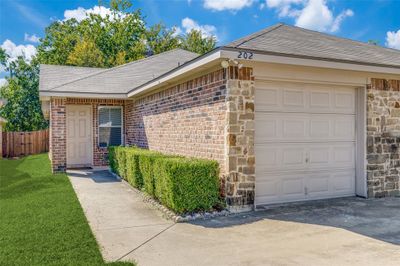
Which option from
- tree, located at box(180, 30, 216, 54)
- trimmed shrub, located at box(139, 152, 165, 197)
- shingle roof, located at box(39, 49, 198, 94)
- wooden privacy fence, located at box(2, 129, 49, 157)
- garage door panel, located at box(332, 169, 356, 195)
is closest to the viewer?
trimmed shrub, located at box(139, 152, 165, 197)

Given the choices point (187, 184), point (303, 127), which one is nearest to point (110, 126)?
point (187, 184)

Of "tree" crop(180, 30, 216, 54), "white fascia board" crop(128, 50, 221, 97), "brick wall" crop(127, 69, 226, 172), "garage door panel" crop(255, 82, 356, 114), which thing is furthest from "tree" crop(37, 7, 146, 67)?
"garage door panel" crop(255, 82, 356, 114)

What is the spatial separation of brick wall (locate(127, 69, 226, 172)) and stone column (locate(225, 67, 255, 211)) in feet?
0.68

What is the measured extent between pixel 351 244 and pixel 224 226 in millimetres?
1897

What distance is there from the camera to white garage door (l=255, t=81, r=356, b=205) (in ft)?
23.4

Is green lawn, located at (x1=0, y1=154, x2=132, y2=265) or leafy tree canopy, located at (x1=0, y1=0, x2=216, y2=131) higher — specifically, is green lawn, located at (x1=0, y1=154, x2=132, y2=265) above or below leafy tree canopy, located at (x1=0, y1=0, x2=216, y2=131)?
below

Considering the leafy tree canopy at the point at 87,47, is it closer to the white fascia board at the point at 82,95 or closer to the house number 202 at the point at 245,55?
the white fascia board at the point at 82,95

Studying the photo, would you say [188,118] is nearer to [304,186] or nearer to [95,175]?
[304,186]

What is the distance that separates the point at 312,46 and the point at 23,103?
94.7 ft

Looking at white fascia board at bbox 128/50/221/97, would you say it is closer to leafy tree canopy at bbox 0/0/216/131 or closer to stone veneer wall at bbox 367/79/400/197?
stone veneer wall at bbox 367/79/400/197

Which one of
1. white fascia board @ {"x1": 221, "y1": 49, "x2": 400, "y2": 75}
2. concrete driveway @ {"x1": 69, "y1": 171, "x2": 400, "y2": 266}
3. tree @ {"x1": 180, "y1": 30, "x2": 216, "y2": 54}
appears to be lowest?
concrete driveway @ {"x1": 69, "y1": 171, "x2": 400, "y2": 266}

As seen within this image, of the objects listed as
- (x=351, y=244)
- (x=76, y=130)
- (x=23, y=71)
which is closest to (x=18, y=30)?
(x=23, y=71)

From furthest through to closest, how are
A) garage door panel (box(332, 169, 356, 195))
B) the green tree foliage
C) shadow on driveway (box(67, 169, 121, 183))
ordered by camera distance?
the green tree foliage, shadow on driveway (box(67, 169, 121, 183)), garage door panel (box(332, 169, 356, 195))

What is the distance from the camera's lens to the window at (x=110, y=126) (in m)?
13.9
